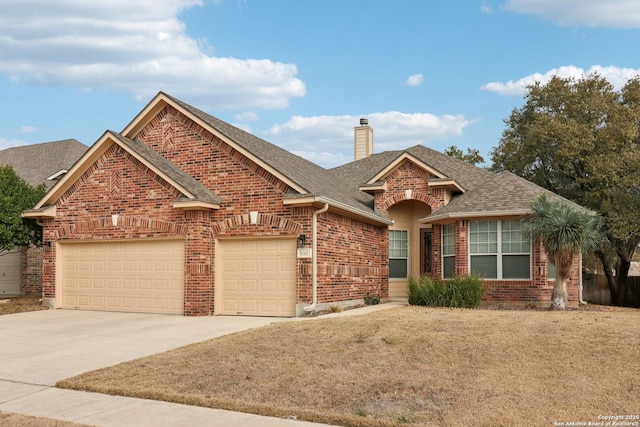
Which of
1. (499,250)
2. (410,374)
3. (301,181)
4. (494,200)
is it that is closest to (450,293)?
(499,250)

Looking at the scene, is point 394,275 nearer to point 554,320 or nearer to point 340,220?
point 340,220

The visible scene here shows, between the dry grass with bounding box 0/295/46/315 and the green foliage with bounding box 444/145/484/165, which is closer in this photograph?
the dry grass with bounding box 0/295/46/315

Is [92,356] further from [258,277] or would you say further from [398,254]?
[398,254]

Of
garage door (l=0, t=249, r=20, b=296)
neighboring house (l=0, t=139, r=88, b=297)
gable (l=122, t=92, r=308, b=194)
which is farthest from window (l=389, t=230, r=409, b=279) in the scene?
garage door (l=0, t=249, r=20, b=296)

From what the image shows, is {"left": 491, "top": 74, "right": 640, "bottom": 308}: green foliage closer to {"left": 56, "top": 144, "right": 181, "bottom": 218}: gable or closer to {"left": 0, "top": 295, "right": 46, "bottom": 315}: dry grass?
{"left": 56, "top": 144, "right": 181, "bottom": 218}: gable

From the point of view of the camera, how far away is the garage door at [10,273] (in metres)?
26.5

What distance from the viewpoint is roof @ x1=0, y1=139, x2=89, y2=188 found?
28812 millimetres

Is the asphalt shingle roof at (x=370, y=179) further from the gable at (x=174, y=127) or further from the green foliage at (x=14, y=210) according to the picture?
the green foliage at (x=14, y=210)

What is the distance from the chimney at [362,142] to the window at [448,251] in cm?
960

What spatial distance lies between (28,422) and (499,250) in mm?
15379

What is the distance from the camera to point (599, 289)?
112 ft

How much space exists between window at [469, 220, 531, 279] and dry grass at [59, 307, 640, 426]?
23.8ft

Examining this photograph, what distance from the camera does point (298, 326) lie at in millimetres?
13156

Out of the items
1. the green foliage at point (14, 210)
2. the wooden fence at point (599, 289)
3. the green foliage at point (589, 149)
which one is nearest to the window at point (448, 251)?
the green foliage at point (589, 149)
